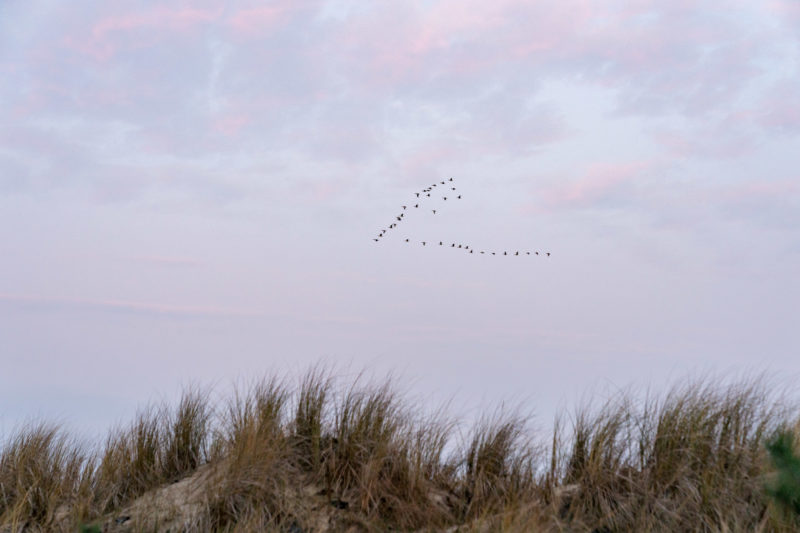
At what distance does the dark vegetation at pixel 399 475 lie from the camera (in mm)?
7230

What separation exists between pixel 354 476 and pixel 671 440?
318cm

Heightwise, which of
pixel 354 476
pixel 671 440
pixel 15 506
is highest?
pixel 671 440

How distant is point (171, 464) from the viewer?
29.2 feet

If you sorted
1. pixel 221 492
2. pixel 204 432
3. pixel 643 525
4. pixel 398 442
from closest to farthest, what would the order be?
pixel 643 525, pixel 221 492, pixel 398 442, pixel 204 432

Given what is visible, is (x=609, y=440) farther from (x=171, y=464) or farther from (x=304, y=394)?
(x=171, y=464)

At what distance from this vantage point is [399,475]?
7.79 m

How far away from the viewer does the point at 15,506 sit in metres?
8.43

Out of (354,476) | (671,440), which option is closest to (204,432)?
(354,476)

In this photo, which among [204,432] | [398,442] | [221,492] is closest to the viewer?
[221,492]

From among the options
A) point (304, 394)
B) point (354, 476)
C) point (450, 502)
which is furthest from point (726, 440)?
point (304, 394)

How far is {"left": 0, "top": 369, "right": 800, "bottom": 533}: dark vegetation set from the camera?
7.23m

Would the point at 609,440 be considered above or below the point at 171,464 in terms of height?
above

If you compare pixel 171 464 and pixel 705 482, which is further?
pixel 171 464

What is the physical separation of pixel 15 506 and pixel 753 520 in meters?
7.41
